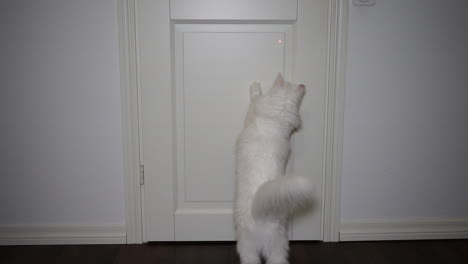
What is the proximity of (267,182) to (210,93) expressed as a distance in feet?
1.91

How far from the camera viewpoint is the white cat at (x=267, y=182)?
114cm

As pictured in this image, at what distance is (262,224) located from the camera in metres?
1.23

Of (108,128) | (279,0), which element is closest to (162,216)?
(108,128)

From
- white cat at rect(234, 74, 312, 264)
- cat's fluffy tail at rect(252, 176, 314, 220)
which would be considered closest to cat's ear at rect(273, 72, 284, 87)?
white cat at rect(234, 74, 312, 264)

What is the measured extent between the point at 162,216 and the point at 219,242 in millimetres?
318

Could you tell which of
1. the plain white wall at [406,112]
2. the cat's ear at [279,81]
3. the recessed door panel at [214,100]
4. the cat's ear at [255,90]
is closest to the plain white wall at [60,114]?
the recessed door panel at [214,100]

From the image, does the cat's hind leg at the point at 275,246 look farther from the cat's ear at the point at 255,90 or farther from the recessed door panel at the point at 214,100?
the cat's ear at the point at 255,90

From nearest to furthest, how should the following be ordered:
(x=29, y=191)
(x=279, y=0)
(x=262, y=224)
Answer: (x=262, y=224), (x=279, y=0), (x=29, y=191)

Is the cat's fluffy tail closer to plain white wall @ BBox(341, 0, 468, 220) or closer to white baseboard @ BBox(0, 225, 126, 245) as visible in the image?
plain white wall @ BBox(341, 0, 468, 220)

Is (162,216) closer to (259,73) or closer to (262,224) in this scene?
(262,224)

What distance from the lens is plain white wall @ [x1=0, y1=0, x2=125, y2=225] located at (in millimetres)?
1511

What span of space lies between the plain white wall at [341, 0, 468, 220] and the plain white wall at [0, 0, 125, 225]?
45.0 inches

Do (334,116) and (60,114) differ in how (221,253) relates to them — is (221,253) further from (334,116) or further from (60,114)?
(60,114)

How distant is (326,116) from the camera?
1.60m
